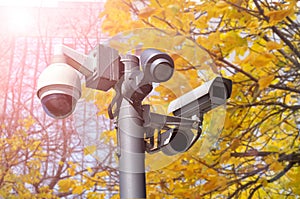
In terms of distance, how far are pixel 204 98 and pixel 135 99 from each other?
A: 6.1 inches

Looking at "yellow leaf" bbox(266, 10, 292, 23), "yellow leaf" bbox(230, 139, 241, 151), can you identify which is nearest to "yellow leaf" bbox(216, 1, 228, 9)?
"yellow leaf" bbox(266, 10, 292, 23)

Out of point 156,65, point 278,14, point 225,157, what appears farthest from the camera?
point 225,157

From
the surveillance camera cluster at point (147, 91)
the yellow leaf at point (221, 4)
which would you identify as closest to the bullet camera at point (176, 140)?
the surveillance camera cluster at point (147, 91)

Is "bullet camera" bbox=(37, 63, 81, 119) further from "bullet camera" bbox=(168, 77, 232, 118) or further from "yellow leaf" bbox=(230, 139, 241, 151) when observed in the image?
"yellow leaf" bbox=(230, 139, 241, 151)

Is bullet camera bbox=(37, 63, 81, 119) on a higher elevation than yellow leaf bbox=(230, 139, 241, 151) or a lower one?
lower

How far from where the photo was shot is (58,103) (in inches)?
33.1

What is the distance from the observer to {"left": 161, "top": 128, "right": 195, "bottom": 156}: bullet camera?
0.81m

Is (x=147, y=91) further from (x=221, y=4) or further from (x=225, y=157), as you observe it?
(x=225, y=157)

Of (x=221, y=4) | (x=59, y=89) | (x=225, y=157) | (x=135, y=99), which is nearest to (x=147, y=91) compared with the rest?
(x=135, y=99)

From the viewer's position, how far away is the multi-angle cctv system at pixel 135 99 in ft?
2.57

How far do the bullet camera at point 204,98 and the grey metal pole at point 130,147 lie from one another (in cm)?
10

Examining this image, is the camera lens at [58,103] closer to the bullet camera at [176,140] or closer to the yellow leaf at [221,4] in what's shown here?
the bullet camera at [176,140]

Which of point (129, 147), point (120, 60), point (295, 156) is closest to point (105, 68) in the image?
point (120, 60)

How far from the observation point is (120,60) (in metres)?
0.84
